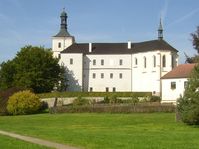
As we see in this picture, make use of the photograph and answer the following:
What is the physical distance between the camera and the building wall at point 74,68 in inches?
4719

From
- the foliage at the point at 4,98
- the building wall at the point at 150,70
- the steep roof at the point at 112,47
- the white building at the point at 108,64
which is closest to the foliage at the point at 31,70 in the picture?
the white building at the point at 108,64

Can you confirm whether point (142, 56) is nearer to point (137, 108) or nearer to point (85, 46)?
point (85, 46)

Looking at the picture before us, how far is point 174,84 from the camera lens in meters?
83.4

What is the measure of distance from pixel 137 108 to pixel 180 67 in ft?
77.1

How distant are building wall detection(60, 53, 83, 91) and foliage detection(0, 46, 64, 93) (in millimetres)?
7986

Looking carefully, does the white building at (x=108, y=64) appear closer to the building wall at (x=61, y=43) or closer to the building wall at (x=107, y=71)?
the building wall at (x=107, y=71)

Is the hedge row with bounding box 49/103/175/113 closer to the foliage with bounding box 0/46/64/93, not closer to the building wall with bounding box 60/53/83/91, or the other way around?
the foliage with bounding box 0/46/64/93

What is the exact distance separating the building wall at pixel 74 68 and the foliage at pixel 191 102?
79195 millimetres

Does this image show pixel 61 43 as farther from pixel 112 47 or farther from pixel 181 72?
pixel 181 72

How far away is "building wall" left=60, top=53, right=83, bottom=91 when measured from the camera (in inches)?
4719

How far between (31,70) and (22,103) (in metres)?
32.5

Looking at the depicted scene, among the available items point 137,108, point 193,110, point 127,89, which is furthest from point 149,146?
point 127,89

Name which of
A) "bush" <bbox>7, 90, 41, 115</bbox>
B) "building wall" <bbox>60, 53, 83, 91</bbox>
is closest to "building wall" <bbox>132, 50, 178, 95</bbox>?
"building wall" <bbox>60, 53, 83, 91</bbox>

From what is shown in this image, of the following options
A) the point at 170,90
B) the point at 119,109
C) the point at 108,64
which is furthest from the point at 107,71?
the point at 119,109
